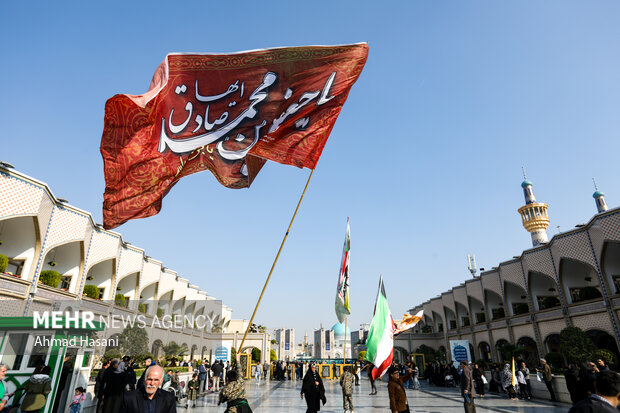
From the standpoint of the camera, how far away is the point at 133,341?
79.3 feet

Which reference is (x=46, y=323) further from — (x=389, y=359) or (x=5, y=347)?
(x=389, y=359)

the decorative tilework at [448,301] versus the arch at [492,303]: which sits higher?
the decorative tilework at [448,301]

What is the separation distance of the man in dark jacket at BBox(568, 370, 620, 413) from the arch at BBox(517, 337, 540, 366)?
96.5 ft

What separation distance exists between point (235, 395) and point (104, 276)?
2360 centimetres

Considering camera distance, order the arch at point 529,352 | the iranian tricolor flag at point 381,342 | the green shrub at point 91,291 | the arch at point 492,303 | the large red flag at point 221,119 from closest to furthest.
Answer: the large red flag at point 221,119
the iranian tricolor flag at point 381,342
the green shrub at point 91,291
the arch at point 529,352
the arch at point 492,303

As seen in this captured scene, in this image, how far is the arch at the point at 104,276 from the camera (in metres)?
24.2

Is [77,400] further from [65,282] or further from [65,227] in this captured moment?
[65,282]

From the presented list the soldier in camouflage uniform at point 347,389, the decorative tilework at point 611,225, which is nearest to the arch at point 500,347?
the decorative tilework at point 611,225

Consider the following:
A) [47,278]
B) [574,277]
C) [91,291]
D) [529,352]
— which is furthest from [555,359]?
[47,278]

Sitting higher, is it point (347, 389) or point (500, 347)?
point (500, 347)

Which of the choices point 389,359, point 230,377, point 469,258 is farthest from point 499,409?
point 469,258

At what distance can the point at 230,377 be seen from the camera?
15.6 ft

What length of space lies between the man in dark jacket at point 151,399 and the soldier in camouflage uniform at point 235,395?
5.26 feet

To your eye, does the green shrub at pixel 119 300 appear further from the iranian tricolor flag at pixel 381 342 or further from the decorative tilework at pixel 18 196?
the iranian tricolor flag at pixel 381 342
